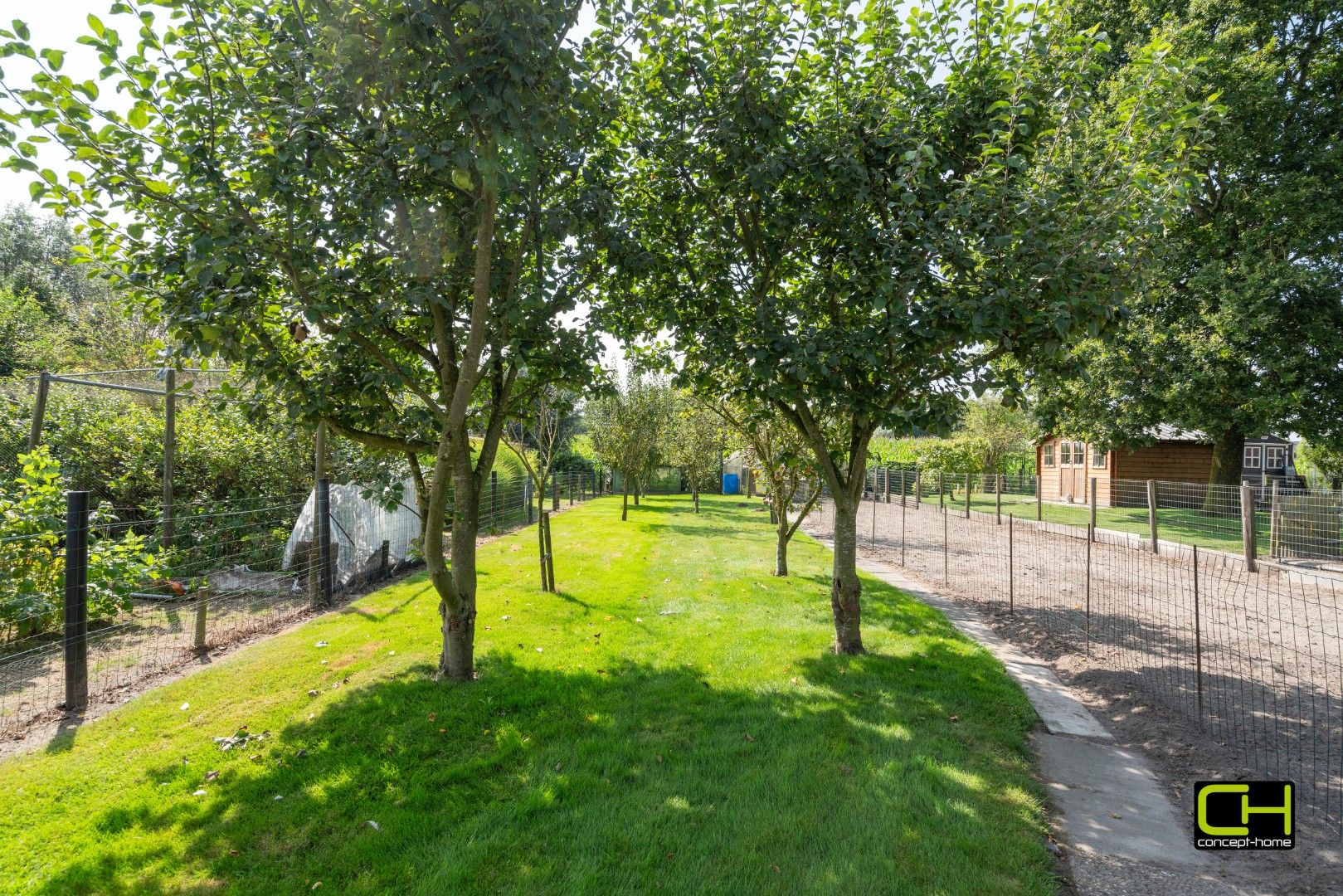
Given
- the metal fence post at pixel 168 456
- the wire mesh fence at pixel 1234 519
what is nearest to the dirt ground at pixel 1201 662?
the wire mesh fence at pixel 1234 519

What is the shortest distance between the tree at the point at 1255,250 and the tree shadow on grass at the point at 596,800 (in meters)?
14.4

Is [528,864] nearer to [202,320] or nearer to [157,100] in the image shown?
[202,320]

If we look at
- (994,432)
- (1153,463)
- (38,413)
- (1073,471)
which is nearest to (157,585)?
(38,413)

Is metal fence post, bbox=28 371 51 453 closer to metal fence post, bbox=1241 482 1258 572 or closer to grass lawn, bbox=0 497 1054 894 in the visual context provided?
grass lawn, bbox=0 497 1054 894

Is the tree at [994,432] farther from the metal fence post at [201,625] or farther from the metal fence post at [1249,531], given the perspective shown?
the metal fence post at [201,625]

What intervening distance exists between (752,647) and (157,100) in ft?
19.5

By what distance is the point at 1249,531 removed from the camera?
10750mm

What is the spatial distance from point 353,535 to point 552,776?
21.4 feet

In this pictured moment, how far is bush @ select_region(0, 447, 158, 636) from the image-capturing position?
18.2ft

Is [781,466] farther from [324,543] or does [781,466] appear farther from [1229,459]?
[1229,459]

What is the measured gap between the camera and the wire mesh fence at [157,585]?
475 cm

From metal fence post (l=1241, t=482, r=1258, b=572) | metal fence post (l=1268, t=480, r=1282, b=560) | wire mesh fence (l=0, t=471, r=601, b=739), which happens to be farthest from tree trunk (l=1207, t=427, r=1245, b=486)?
wire mesh fence (l=0, t=471, r=601, b=739)

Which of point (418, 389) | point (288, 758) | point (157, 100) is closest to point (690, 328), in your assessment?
point (418, 389)

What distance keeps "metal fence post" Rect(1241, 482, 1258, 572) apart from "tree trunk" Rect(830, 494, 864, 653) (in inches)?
358
